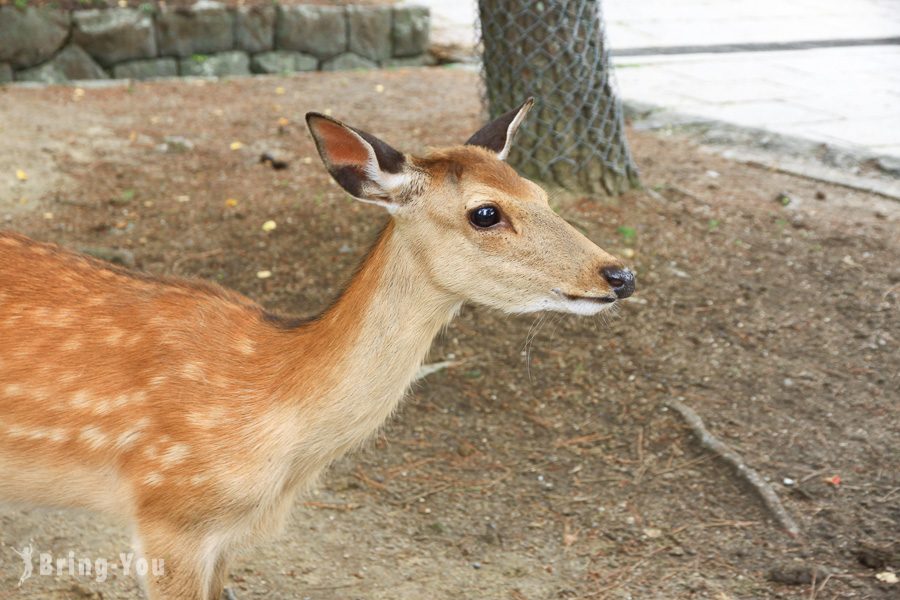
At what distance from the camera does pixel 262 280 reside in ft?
18.7

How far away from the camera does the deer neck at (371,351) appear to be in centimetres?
310

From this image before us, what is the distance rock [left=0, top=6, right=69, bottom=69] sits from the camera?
8.88m

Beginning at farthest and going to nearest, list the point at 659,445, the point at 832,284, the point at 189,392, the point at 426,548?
1. the point at 832,284
2. the point at 659,445
3. the point at 426,548
4. the point at 189,392

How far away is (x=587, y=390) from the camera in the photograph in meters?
4.86

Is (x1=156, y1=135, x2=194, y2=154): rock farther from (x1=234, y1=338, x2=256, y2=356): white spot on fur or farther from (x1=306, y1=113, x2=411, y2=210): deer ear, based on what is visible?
(x1=306, y1=113, x2=411, y2=210): deer ear

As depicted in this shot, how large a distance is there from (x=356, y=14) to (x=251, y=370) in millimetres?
7674

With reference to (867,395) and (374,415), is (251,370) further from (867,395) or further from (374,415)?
(867,395)

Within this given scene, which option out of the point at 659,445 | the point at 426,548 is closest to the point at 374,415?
the point at 426,548

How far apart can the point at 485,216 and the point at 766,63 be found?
835 centimetres

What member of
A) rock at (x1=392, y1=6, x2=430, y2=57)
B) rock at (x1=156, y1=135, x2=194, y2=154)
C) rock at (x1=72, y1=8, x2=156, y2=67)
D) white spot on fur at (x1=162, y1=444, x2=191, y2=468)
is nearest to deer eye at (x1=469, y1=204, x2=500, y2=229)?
white spot on fur at (x1=162, y1=444, x2=191, y2=468)

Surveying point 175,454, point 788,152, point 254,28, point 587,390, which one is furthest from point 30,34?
point 175,454

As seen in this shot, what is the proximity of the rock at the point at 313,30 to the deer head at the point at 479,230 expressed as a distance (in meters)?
7.30

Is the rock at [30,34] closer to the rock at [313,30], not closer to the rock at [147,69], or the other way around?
the rock at [147,69]

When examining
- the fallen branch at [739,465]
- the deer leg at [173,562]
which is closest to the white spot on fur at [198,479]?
the deer leg at [173,562]
